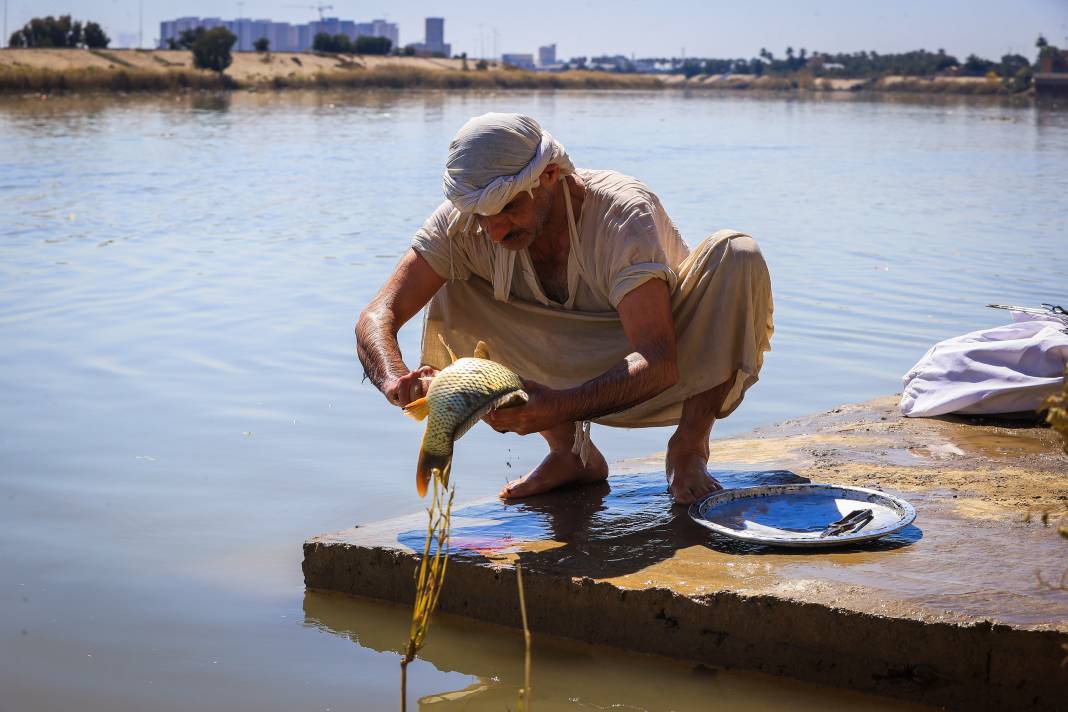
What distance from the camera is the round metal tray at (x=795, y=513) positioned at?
3.13 m

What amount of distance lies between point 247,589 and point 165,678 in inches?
22.7

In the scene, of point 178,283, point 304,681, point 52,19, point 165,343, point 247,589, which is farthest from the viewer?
point 52,19

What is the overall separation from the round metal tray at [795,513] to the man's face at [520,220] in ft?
2.80

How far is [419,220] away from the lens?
13.3 m

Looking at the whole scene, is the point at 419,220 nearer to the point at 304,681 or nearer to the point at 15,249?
the point at 15,249

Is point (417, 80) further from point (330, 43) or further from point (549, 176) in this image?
point (549, 176)

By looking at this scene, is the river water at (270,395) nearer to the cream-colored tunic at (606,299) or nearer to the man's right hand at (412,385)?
the man's right hand at (412,385)

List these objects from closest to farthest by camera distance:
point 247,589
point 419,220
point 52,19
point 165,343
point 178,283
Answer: point 247,589 < point 165,343 < point 178,283 < point 419,220 < point 52,19

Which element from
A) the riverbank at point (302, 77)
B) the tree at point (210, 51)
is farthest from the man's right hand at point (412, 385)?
the tree at point (210, 51)

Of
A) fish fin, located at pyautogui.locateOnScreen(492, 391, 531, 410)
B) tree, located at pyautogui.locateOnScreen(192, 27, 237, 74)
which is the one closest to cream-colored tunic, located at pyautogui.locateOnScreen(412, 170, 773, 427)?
fish fin, located at pyautogui.locateOnScreen(492, 391, 531, 410)

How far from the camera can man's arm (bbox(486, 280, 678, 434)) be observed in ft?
10.2

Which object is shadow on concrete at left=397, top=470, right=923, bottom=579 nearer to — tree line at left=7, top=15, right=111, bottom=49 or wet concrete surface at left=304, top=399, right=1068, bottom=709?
wet concrete surface at left=304, top=399, right=1068, bottom=709

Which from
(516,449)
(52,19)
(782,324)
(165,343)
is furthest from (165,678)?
(52,19)

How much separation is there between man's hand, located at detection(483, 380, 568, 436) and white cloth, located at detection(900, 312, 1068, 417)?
2.03 meters
